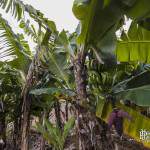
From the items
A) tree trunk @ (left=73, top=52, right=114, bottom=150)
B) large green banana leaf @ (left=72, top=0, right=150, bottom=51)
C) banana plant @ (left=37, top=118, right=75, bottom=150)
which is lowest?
banana plant @ (left=37, top=118, right=75, bottom=150)

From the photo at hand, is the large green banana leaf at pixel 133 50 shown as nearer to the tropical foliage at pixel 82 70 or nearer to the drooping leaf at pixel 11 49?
the tropical foliage at pixel 82 70

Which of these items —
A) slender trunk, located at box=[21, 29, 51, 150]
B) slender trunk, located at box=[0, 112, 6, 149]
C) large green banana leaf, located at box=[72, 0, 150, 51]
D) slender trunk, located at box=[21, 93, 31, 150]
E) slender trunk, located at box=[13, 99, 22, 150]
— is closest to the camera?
large green banana leaf, located at box=[72, 0, 150, 51]

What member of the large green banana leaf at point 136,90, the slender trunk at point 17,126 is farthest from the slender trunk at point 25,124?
the large green banana leaf at point 136,90

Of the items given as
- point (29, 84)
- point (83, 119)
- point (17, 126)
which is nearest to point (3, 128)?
point (17, 126)

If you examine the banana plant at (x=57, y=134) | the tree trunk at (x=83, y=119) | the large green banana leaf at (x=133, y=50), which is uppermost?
the large green banana leaf at (x=133, y=50)

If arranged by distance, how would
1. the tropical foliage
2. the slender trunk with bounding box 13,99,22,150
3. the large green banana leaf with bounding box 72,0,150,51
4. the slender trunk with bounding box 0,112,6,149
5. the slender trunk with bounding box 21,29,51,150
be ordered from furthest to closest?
the slender trunk with bounding box 0,112,6,149, the slender trunk with bounding box 13,99,22,150, the slender trunk with bounding box 21,29,51,150, the tropical foliage, the large green banana leaf with bounding box 72,0,150,51

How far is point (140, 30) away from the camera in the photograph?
3.29 metres

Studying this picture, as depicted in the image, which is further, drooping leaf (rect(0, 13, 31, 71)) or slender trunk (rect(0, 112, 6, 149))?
slender trunk (rect(0, 112, 6, 149))

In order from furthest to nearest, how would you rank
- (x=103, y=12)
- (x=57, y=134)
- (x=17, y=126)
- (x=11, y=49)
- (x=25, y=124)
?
1. (x=11, y=49)
2. (x=17, y=126)
3. (x=57, y=134)
4. (x=25, y=124)
5. (x=103, y=12)

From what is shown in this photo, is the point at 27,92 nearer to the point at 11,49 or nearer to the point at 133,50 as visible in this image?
the point at 11,49

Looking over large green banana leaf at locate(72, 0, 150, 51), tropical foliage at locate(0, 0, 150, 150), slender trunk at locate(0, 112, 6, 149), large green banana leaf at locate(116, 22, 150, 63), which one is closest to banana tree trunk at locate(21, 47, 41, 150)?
tropical foliage at locate(0, 0, 150, 150)

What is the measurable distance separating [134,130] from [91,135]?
461 millimetres

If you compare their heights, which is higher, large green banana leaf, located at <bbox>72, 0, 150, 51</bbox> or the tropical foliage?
large green banana leaf, located at <bbox>72, 0, 150, 51</bbox>

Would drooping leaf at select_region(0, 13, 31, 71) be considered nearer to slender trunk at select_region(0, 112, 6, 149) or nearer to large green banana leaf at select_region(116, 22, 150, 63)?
slender trunk at select_region(0, 112, 6, 149)
